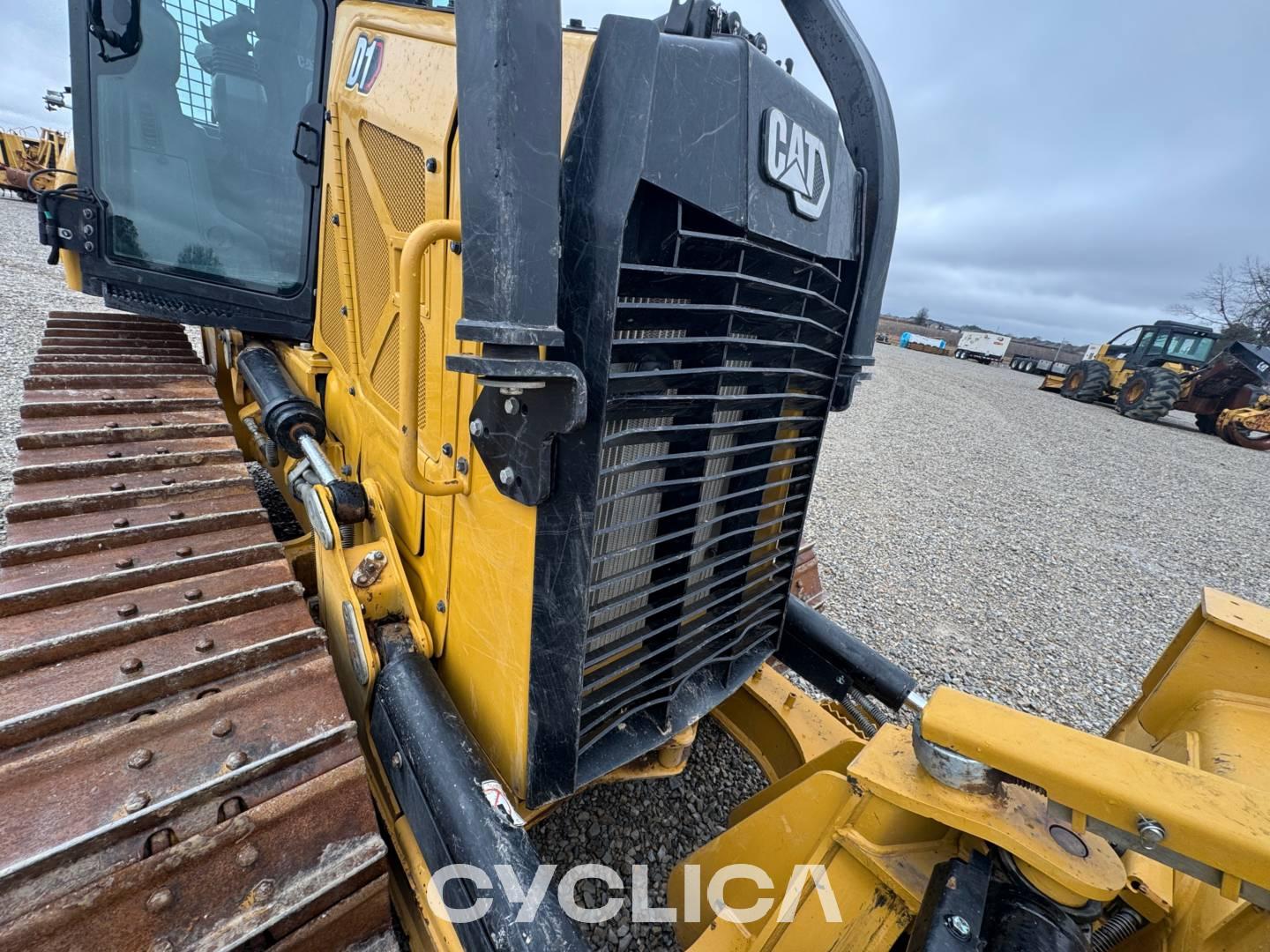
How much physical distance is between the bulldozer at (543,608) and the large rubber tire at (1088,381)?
2046 centimetres

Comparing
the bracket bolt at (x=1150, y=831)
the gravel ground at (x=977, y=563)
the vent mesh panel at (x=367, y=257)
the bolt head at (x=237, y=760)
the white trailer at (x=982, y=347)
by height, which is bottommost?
the gravel ground at (x=977, y=563)

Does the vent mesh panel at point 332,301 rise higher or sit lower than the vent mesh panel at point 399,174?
lower

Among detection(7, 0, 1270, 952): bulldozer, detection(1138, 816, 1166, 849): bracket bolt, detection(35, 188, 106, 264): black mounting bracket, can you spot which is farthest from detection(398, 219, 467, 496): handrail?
detection(35, 188, 106, 264): black mounting bracket

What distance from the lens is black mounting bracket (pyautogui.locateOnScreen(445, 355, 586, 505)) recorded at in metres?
0.84

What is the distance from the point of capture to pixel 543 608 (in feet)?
3.72

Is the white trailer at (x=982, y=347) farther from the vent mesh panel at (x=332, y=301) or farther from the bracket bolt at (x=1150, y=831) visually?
the bracket bolt at (x=1150, y=831)

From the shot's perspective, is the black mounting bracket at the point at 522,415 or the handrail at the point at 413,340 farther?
the handrail at the point at 413,340

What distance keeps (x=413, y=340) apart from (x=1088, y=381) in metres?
21.7

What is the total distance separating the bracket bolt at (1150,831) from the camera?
763 millimetres

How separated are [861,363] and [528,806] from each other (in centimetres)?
139

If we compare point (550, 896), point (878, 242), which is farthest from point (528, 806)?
point (878, 242)

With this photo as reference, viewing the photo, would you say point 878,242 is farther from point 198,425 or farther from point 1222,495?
point 1222,495

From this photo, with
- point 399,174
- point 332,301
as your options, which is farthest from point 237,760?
point 332,301

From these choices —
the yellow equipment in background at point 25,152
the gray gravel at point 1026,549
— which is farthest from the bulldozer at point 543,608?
the yellow equipment in background at point 25,152
